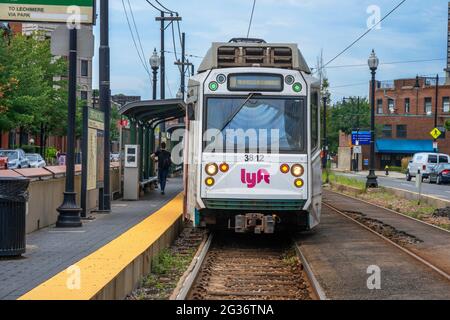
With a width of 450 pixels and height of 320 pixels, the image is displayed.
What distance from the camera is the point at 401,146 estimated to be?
83625mm

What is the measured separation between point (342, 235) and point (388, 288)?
5.90 meters

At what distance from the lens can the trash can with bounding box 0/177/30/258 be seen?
30.8 feet

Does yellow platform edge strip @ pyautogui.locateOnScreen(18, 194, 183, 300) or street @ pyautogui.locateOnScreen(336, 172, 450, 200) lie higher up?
yellow platform edge strip @ pyautogui.locateOnScreen(18, 194, 183, 300)

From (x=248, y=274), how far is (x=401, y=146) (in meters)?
75.9

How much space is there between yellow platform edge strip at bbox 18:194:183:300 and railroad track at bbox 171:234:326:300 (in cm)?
77

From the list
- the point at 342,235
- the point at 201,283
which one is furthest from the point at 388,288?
the point at 342,235

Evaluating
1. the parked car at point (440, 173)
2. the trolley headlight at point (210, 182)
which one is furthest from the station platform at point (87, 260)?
the parked car at point (440, 173)

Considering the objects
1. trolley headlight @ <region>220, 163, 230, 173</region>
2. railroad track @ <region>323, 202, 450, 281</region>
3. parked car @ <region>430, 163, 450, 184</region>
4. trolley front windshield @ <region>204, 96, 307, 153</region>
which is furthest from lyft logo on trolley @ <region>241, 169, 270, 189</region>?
parked car @ <region>430, 163, 450, 184</region>

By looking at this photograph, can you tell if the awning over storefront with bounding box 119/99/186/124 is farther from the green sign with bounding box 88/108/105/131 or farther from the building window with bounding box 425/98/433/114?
the building window with bounding box 425/98/433/114

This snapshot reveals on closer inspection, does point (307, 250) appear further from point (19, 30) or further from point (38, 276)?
point (19, 30)

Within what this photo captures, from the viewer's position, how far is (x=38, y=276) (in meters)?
8.24

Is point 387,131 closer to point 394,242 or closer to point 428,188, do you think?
point 428,188

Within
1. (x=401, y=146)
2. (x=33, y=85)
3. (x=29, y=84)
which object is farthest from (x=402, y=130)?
(x=29, y=84)

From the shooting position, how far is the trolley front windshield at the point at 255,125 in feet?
41.2
